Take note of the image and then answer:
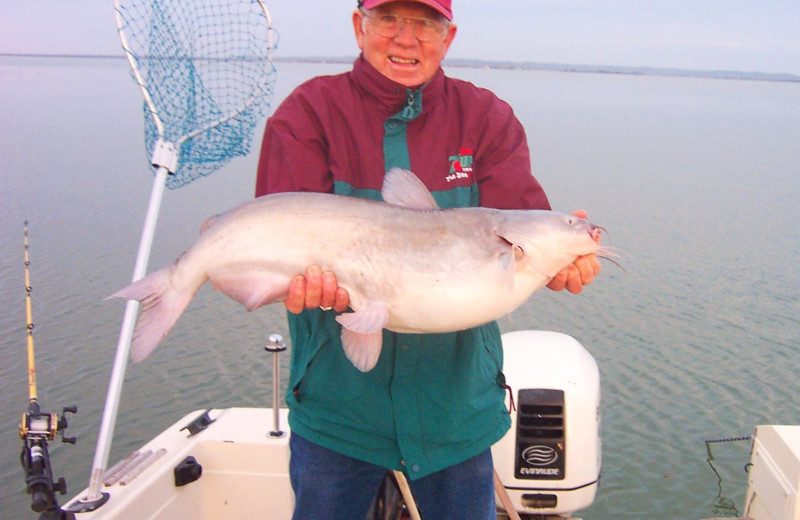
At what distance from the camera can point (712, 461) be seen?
22.6 ft

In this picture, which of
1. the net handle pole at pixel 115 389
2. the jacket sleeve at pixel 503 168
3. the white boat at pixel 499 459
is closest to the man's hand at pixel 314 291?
the jacket sleeve at pixel 503 168

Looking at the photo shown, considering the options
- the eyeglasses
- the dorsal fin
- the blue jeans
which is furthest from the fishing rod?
the eyeglasses

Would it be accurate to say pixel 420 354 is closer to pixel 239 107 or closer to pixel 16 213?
pixel 239 107

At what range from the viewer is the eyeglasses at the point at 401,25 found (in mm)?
2662

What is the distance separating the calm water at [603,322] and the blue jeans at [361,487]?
3554mm

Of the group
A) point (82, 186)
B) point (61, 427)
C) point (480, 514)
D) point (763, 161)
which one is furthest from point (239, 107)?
point (763, 161)

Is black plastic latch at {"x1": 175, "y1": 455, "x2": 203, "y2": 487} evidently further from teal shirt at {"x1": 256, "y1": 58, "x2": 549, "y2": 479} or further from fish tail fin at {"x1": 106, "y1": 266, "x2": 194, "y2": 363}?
fish tail fin at {"x1": 106, "y1": 266, "x2": 194, "y2": 363}

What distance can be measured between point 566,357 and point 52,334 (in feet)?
22.2

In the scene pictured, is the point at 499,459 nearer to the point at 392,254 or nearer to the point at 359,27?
the point at 392,254

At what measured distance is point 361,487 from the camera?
A: 2793mm

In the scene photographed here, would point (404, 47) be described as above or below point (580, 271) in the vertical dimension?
above

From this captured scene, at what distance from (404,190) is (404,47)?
1.87 ft

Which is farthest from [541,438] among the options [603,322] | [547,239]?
[603,322]

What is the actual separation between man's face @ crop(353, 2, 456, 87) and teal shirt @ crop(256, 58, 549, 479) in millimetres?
44
